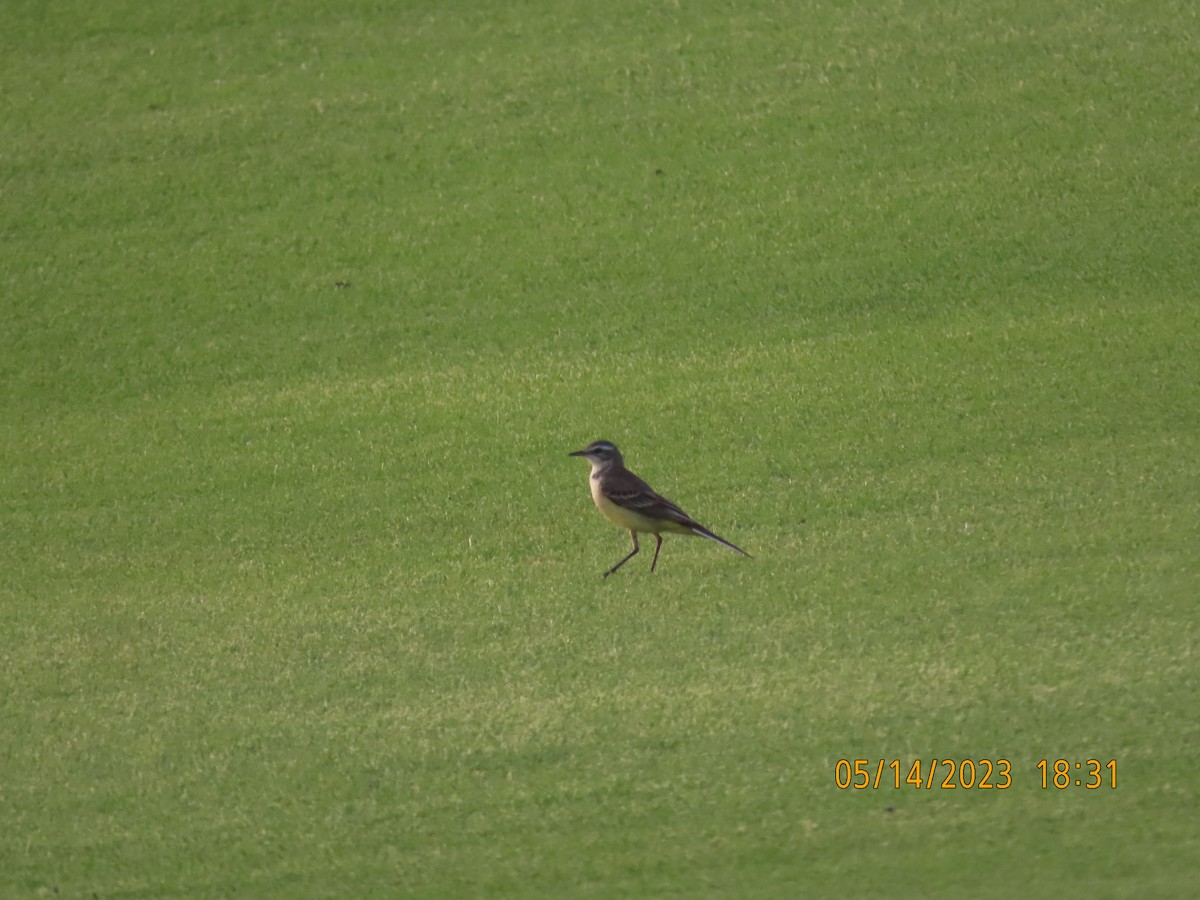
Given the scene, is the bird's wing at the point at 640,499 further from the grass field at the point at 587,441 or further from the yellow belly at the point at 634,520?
the grass field at the point at 587,441

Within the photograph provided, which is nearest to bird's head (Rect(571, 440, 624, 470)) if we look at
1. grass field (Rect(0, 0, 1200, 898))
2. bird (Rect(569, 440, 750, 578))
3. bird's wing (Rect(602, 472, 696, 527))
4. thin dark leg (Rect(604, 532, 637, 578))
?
bird (Rect(569, 440, 750, 578))

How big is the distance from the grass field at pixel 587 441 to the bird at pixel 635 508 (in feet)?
1.29

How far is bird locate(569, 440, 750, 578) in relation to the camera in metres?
11.4

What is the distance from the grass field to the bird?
39 centimetres

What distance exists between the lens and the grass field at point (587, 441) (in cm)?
839

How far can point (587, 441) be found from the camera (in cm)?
1491

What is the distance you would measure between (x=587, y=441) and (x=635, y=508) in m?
3.49
